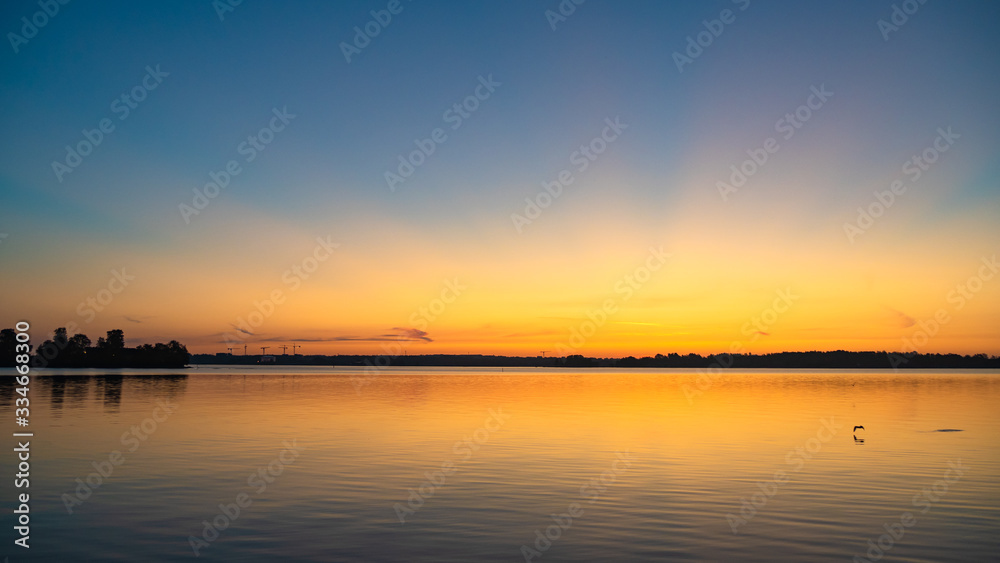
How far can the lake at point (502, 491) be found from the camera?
58.4 ft

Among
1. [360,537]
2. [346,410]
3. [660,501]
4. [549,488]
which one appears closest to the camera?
[360,537]

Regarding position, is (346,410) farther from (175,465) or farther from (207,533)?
(207,533)

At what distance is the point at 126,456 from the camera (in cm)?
3241

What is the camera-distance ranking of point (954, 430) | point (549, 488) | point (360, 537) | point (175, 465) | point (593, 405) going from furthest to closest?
point (593, 405)
point (954, 430)
point (175, 465)
point (549, 488)
point (360, 537)

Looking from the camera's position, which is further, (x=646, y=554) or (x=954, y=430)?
(x=954, y=430)

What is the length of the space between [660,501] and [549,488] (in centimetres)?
437

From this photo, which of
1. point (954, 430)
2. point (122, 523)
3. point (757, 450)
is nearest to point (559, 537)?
point (122, 523)

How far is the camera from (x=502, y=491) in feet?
82.6

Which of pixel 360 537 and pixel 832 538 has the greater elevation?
pixel 360 537

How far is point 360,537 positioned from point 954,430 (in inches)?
1832

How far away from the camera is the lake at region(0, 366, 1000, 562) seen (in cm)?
1781

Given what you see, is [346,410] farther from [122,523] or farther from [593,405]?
[122,523]

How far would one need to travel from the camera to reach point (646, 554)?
56.1 ft

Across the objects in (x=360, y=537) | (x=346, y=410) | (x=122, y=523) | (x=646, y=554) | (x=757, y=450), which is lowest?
(x=646, y=554)
